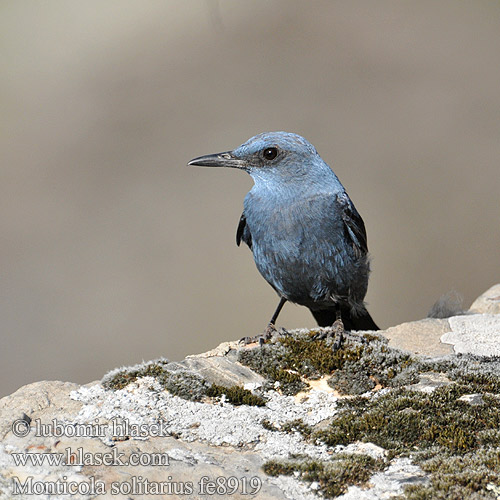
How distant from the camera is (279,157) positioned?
6164 millimetres

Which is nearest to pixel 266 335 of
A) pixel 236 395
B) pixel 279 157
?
pixel 236 395

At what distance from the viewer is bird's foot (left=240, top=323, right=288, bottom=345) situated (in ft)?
19.3

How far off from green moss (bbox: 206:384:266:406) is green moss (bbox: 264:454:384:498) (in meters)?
0.88

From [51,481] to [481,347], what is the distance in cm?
400

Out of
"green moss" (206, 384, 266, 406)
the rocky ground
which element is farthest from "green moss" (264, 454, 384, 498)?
"green moss" (206, 384, 266, 406)

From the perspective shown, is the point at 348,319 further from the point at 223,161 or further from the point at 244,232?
the point at 223,161

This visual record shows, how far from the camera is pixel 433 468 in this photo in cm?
350

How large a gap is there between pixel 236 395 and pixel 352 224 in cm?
237

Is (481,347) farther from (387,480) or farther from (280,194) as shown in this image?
(387,480)

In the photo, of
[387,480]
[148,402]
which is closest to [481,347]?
[387,480]

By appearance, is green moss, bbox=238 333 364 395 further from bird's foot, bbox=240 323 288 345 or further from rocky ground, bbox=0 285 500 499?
bird's foot, bbox=240 323 288 345

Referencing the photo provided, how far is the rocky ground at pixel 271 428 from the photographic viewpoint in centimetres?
338

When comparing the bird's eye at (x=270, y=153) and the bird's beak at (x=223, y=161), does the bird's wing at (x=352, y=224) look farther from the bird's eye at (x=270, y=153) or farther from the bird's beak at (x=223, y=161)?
the bird's beak at (x=223, y=161)

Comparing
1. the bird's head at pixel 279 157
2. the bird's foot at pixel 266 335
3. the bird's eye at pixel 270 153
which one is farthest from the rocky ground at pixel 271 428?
the bird's eye at pixel 270 153
